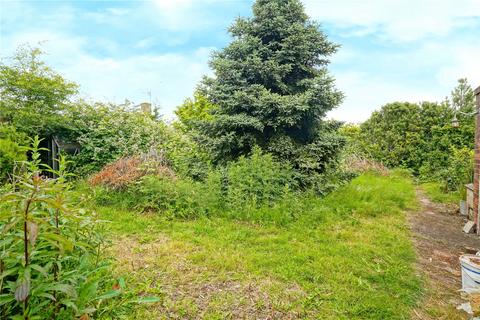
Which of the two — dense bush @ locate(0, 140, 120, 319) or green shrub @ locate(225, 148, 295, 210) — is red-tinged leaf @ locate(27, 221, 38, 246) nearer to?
dense bush @ locate(0, 140, 120, 319)

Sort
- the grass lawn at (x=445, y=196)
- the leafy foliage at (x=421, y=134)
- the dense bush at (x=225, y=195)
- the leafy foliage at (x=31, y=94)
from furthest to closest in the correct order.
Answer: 1. the leafy foliage at (x=421, y=134)
2. the grass lawn at (x=445, y=196)
3. the leafy foliage at (x=31, y=94)
4. the dense bush at (x=225, y=195)

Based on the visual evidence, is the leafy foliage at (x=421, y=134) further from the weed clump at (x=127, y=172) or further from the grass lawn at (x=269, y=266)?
the weed clump at (x=127, y=172)

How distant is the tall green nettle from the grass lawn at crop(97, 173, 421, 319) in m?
1.75

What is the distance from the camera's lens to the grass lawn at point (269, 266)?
2.26 m

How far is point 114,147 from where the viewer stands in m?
7.08

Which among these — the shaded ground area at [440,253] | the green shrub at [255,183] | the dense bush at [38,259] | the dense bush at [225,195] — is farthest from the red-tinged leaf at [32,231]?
the green shrub at [255,183]

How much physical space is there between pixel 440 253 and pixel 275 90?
4.17 meters

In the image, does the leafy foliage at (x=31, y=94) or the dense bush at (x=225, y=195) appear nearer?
the dense bush at (x=225, y=195)

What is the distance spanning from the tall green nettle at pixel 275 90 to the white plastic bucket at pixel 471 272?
3.04m

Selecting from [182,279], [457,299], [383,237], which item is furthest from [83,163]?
[457,299]

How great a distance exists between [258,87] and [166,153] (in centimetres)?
286

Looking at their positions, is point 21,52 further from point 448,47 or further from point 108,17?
point 448,47

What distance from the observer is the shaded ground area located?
243 cm

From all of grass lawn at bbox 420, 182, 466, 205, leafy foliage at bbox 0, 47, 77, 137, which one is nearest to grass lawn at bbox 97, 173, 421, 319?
grass lawn at bbox 420, 182, 466, 205
